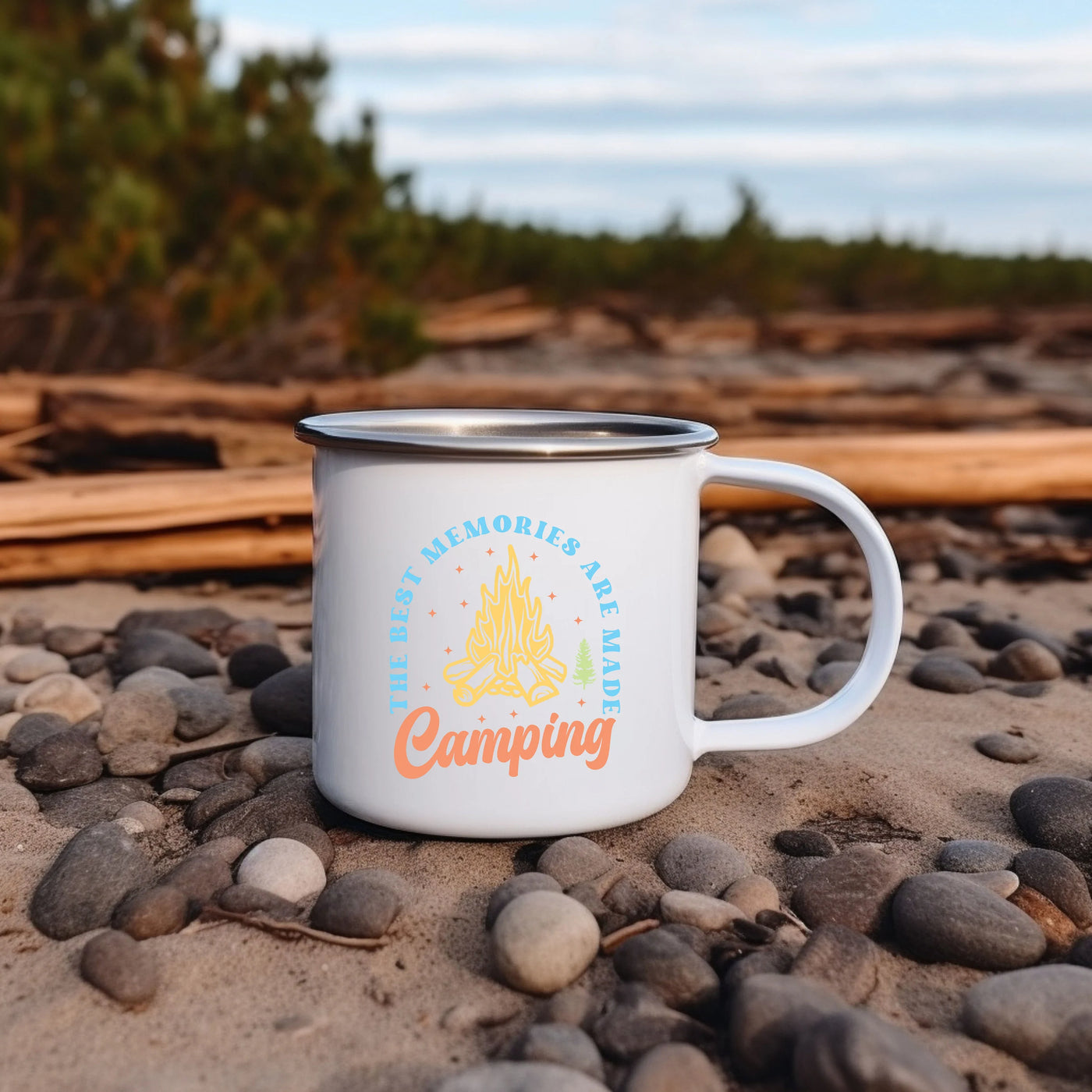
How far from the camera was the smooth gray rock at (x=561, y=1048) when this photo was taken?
1.24 meters

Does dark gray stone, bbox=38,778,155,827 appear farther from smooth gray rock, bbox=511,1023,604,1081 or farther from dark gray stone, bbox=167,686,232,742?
smooth gray rock, bbox=511,1023,604,1081

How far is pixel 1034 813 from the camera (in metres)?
1.79

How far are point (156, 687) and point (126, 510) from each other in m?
0.87

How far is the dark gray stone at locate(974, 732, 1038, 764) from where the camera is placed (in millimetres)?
→ 2084

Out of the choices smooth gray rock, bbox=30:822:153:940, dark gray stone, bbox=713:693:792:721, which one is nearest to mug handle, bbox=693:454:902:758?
dark gray stone, bbox=713:693:792:721

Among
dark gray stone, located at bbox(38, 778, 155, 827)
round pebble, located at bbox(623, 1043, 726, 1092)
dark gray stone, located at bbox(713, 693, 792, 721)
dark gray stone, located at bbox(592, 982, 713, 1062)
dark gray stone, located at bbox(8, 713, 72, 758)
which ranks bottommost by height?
dark gray stone, located at bbox(38, 778, 155, 827)

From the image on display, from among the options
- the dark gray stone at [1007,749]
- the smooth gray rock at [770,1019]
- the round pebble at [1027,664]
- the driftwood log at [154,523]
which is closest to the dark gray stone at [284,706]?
the driftwood log at [154,523]

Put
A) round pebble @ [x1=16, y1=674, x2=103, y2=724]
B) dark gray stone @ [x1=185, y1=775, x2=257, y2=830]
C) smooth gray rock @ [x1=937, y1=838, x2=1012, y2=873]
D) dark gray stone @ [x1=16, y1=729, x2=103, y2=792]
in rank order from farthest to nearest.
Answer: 1. round pebble @ [x1=16, y1=674, x2=103, y2=724]
2. dark gray stone @ [x1=16, y1=729, x2=103, y2=792]
3. dark gray stone @ [x1=185, y1=775, x2=257, y2=830]
4. smooth gray rock @ [x1=937, y1=838, x2=1012, y2=873]

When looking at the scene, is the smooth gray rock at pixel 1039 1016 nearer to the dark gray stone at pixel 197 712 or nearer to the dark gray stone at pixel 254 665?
the dark gray stone at pixel 197 712

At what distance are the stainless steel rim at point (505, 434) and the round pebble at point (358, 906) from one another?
55 centimetres

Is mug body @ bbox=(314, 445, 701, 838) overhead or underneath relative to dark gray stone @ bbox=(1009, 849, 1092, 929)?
overhead

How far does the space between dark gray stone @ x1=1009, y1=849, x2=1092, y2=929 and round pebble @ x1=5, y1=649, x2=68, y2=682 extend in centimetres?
181

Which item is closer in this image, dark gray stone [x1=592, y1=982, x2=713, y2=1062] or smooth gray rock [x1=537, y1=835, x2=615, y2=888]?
dark gray stone [x1=592, y1=982, x2=713, y2=1062]

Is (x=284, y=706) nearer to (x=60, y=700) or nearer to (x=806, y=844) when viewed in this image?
(x=60, y=700)
